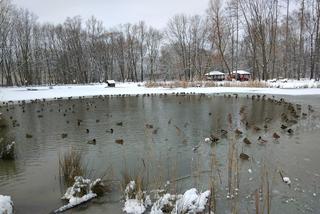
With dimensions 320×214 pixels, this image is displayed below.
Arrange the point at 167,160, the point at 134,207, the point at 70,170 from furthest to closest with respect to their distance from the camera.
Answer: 1. the point at 167,160
2. the point at 70,170
3. the point at 134,207

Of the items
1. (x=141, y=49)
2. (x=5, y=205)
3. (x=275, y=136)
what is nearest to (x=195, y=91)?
(x=275, y=136)

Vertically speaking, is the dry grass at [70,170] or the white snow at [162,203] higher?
the dry grass at [70,170]

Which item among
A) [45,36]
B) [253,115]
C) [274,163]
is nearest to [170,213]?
[274,163]

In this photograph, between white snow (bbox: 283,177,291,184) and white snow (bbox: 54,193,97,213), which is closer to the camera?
white snow (bbox: 54,193,97,213)

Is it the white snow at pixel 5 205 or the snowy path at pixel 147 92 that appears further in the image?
the snowy path at pixel 147 92

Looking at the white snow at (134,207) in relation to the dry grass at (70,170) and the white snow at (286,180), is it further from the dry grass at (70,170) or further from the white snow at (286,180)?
the white snow at (286,180)

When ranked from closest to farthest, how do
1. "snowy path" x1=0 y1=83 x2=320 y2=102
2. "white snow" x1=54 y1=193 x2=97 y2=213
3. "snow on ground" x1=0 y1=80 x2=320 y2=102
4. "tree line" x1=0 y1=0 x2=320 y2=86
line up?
"white snow" x1=54 y1=193 x2=97 y2=213 → "snowy path" x1=0 y1=83 x2=320 y2=102 → "snow on ground" x1=0 y1=80 x2=320 y2=102 → "tree line" x1=0 y1=0 x2=320 y2=86

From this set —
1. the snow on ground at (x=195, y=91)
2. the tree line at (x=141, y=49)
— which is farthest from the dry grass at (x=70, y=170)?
the tree line at (x=141, y=49)

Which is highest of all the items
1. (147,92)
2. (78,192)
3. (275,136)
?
(147,92)

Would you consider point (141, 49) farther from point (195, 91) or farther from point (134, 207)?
point (134, 207)

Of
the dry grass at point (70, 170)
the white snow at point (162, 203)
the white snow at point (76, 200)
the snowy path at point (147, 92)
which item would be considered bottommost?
the white snow at point (76, 200)

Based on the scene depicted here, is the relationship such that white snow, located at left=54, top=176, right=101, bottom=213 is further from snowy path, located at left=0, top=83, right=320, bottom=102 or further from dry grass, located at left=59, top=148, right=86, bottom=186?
snowy path, located at left=0, top=83, right=320, bottom=102

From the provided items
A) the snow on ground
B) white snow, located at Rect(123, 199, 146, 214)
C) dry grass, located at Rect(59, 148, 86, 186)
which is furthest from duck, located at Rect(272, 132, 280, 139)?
the snow on ground

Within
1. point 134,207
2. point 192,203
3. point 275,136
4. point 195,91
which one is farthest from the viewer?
point 195,91
